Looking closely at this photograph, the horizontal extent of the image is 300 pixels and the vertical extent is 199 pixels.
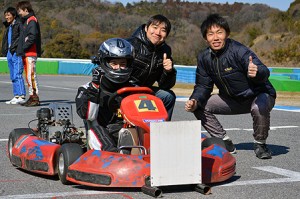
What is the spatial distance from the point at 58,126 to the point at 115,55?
1.09m

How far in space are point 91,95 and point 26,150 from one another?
0.76 metres

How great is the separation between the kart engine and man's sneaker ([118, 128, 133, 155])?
82 cm

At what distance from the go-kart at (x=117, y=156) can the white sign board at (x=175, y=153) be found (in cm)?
16

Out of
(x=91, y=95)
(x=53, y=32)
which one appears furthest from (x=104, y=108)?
(x=53, y=32)

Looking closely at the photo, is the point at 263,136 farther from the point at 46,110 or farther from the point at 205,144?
the point at 46,110

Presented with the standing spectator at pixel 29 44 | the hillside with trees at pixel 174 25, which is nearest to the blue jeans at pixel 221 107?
the standing spectator at pixel 29 44

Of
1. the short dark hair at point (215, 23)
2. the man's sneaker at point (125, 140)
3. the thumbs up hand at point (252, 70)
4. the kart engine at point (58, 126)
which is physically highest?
the short dark hair at point (215, 23)

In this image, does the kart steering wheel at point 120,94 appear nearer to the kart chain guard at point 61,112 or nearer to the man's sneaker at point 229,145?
the kart chain guard at point 61,112

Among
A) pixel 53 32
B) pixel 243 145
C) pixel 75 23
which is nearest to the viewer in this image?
pixel 243 145

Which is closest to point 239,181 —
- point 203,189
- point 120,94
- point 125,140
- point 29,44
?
point 203,189

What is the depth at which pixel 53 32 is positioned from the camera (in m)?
70.1

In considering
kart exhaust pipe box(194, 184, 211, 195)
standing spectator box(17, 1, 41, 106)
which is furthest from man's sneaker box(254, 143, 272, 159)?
standing spectator box(17, 1, 41, 106)

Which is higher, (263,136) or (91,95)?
(91,95)

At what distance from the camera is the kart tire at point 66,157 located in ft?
18.0
